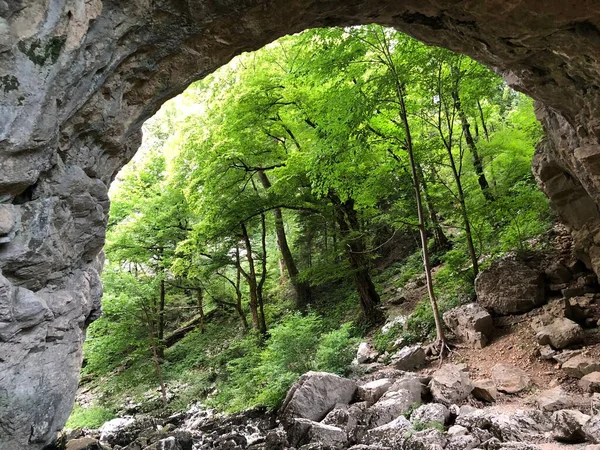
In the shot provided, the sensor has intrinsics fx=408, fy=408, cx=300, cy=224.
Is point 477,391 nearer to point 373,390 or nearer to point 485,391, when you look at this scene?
point 485,391

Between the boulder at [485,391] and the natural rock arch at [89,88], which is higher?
the natural rock arch at [89,88]

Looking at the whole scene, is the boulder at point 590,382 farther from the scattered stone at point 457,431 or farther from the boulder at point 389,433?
the boulder at point 389,433

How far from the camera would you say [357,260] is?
1252cm

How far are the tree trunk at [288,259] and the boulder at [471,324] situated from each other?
21.7ft

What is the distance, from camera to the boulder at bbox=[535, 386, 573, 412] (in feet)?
18.7

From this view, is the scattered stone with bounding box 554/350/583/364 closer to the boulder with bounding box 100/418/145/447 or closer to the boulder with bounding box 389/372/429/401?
the boulder with bounding box 389/372/429/401

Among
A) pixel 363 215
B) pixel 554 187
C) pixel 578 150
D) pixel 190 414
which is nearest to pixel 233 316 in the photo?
pixel 190 414

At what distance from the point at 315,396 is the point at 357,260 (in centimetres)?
576

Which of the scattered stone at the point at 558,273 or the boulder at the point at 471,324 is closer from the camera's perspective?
the boulder at the point at 471,324

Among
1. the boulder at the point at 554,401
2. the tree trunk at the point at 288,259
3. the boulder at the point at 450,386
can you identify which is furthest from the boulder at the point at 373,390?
the tree trunk at the point at 288,259

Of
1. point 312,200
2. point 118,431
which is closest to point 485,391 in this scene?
point 312,200

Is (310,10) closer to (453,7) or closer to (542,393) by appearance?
(453,7)

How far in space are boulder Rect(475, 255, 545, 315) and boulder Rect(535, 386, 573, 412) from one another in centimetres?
291

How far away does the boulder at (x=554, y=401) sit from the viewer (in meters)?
5.71
